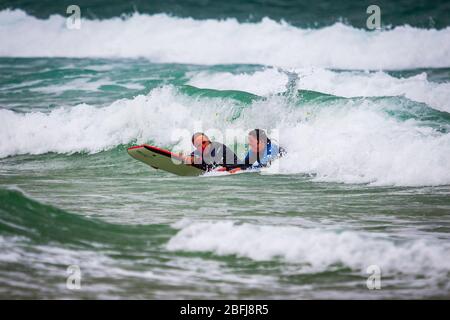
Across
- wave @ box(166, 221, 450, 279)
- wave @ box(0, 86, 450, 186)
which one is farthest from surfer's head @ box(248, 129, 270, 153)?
wave @ box(166, 221, 450, 279)

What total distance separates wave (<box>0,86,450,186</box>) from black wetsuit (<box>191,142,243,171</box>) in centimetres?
79

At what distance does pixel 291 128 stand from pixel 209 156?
3457 millimetres

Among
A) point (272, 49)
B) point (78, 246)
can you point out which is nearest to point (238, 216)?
point (78, 246)

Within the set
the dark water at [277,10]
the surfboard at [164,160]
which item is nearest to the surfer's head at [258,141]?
the surfboard at [164,160]

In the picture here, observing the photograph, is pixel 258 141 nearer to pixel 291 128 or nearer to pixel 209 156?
pixel 209 156

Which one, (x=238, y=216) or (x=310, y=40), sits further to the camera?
(x=310, y=40)

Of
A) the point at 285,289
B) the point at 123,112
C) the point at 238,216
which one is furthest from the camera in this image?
the point at 123,112

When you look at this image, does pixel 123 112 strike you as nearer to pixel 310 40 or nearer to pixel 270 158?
pixel 270 158

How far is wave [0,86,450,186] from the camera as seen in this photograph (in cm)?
1330

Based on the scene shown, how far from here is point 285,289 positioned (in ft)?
22.2

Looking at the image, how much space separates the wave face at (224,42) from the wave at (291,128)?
7461 millimetres

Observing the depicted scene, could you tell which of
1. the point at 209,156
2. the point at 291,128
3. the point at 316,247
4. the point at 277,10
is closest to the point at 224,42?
the point at 277,10

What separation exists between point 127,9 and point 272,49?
634 cm

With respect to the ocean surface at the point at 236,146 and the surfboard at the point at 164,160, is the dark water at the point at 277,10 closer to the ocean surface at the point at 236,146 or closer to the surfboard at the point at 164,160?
the ocean surface at the point at 236,146
